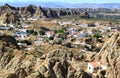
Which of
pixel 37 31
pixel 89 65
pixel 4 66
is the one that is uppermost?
pixel 4 66

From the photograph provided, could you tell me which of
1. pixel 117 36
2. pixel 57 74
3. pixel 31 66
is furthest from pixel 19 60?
pixel 117 36

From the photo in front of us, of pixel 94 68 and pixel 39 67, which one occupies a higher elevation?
pixel 39 67

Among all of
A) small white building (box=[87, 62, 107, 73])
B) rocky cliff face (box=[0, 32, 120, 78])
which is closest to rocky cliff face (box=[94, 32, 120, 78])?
rocky cliff face (box=[0, 32, 120, 78])

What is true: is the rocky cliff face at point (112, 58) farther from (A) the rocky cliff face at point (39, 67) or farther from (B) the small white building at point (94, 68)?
(B) the small white building at point (94, 68)

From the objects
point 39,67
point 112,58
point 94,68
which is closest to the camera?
point 39,67

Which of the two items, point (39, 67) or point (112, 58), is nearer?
point (39, 67)

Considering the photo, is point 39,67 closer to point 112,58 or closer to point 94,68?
point 94,68

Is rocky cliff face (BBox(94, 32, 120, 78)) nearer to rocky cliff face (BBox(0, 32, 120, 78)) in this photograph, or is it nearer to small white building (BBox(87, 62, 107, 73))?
rocky cliff face (BBox(0, 32, 120, 78))

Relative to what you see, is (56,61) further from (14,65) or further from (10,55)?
(10,55)

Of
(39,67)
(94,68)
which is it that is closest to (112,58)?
(94,68)
